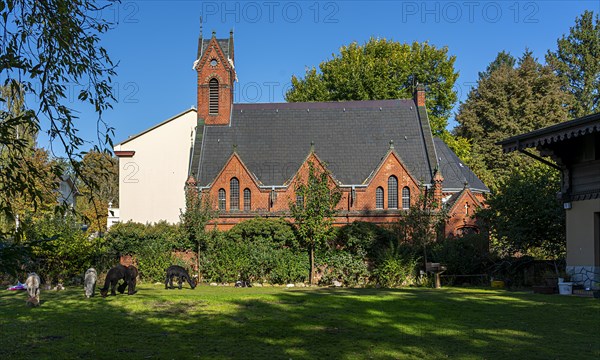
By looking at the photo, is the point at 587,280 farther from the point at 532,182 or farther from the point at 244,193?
the point at 244,193

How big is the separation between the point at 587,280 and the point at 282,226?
1841cm

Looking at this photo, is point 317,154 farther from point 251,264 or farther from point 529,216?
point 529,216

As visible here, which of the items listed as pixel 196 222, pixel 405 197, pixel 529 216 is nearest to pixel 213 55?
pixel 405 197

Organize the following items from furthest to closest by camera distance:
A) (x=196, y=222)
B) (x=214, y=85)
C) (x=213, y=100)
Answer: (x=214, y=85) < (x=213, y=100) < (x=196, y=222)

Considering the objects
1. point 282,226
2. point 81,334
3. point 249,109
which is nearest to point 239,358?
point 81,334

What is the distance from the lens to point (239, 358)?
948 cm

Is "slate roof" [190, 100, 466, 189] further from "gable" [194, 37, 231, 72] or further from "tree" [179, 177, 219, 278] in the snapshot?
"tree" [179, 177, 219, 278]

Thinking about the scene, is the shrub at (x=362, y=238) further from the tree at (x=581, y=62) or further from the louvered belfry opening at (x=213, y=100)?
the tree at (x=581, y=62)

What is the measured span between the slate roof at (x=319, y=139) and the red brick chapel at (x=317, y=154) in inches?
2.9

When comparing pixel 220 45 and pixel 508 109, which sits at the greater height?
pixel 220 45

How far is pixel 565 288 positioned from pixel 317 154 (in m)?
28.2

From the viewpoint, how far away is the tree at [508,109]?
5744cm

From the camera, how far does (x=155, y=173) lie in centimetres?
4853

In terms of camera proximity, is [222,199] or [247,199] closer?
[222,199]
